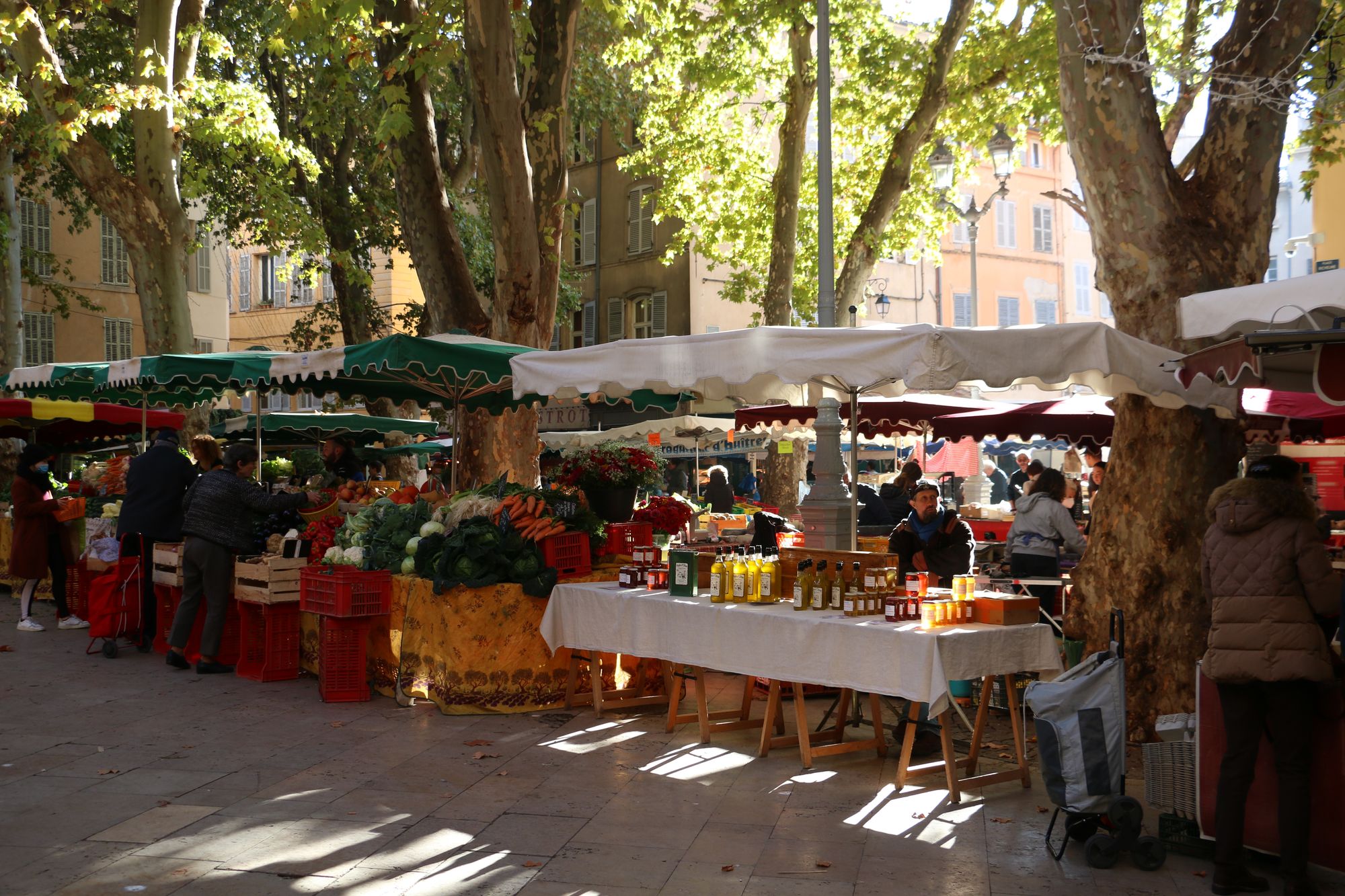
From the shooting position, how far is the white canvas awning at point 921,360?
6441 millimetres

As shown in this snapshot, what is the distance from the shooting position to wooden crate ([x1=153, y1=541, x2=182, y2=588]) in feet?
32.6

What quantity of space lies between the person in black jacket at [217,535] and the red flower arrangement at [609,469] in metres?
2.15

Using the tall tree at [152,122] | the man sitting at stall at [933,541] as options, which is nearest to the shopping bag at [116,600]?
the man sitting at stall at [933,541]

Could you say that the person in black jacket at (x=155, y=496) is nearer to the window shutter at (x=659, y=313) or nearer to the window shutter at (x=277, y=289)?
the window shutter at (x=659, y=313)

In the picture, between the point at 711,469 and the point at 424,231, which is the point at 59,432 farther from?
the point at 711,469

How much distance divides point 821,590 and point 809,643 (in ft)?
1.18

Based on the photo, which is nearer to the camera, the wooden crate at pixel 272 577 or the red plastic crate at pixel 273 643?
the wooden crate at pixel 272 577

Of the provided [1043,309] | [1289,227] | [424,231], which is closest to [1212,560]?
[424,231]

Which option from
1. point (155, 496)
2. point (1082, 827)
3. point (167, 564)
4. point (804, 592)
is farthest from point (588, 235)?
point (1082, 827)

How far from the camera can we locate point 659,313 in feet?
110

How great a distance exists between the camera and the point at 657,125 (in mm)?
23719

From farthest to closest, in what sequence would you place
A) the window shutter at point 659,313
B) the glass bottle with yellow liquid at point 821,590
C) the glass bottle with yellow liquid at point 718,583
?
the window shutter at point 659,313 < the glass bottle with yellow liquid at point 718,583 < the glass bottle with yellow liquid at point 821,590

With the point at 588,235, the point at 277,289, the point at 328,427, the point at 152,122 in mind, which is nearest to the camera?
the point at 152,122

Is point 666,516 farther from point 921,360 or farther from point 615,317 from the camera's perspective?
point 615,317
